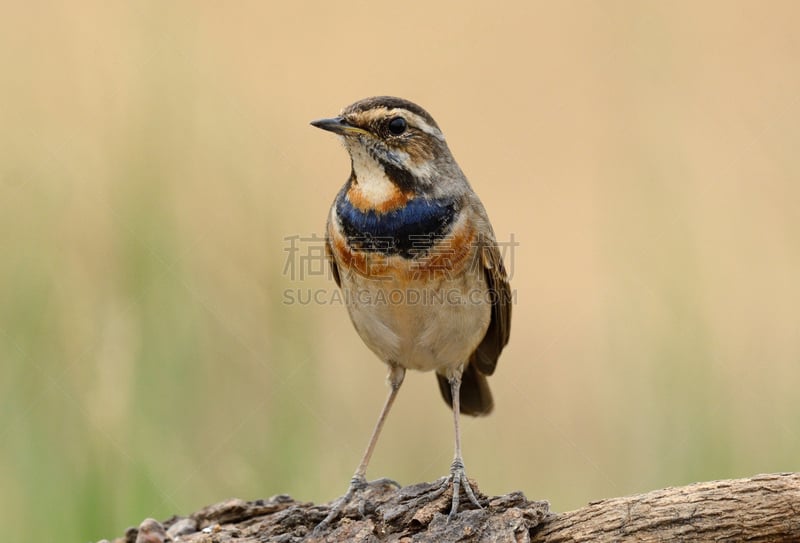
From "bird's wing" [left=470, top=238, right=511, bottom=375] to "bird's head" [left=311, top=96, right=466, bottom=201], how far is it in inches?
19.5

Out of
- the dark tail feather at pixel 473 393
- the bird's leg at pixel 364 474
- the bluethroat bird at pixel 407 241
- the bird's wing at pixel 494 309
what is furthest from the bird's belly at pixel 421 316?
the dark tail feather at pixel 473 393

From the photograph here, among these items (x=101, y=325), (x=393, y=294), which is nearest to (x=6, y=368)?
(x=101, y=325)

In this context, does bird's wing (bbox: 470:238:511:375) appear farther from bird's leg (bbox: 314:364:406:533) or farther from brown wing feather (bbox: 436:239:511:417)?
bird's leg (bbox: 314:364:406:533)

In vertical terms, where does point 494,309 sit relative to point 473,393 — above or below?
above

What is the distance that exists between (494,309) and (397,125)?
57.8 inches

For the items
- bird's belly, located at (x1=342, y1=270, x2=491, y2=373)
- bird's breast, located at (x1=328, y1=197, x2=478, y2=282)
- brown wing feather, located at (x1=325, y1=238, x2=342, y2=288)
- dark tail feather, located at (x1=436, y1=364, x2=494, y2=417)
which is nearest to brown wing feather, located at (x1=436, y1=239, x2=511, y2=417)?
dark tail feather, located at (x1=436, y1=364, x2=494, y2=417)

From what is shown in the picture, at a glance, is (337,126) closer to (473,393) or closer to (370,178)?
(370,178)

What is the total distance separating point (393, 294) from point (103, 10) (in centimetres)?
514

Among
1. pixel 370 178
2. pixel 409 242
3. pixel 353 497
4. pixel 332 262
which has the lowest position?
pixel 353 497

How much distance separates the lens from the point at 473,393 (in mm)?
8023

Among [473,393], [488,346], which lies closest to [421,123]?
[488,346]

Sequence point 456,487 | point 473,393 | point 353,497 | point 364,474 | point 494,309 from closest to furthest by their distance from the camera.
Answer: point 456,487
point 353,497
point 364,474
point 494,309
point 473,393

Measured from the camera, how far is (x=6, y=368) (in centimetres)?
698

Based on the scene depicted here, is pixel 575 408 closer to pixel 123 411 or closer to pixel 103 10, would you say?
pixel 123 411
